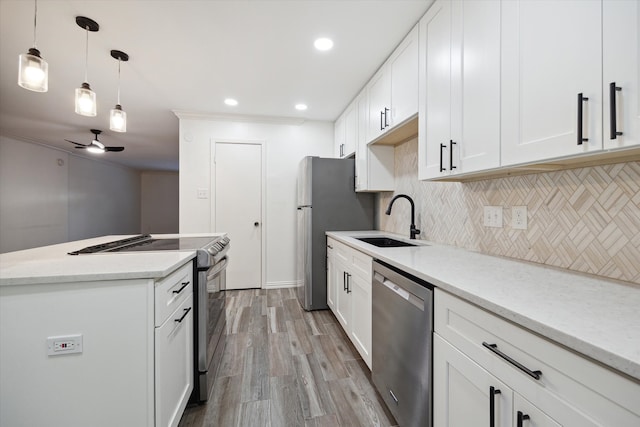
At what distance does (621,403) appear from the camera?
1.67ft

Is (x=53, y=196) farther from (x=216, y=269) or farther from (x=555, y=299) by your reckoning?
(x=555, y=299)

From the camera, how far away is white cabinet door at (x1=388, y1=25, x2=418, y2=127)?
1.85 meters

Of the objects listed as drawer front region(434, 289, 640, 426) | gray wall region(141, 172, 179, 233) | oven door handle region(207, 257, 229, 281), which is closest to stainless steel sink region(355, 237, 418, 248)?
oven door handle region(207, 257, 229, 281)

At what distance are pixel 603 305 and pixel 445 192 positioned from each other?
135 centimetres

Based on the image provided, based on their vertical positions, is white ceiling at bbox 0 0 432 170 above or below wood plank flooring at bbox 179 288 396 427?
above

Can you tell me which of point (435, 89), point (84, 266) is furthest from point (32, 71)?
point (435, 89)

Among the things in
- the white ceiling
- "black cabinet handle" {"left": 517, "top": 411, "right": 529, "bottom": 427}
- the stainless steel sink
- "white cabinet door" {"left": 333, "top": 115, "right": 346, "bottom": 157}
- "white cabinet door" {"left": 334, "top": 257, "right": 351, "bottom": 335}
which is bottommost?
"white cabinet door" {"left": 334, "top": 257, "right": 351, "bottom": 335}

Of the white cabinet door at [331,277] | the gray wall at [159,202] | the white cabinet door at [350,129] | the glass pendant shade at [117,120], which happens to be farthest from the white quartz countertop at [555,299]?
the gray wall at [159,202]

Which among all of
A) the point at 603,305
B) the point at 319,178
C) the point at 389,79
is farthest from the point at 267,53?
the point at 603,305

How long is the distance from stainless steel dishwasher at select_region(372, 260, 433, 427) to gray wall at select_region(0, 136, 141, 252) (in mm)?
6209

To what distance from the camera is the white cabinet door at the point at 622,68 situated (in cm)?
75

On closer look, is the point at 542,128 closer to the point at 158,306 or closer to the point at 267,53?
the point at 158,306

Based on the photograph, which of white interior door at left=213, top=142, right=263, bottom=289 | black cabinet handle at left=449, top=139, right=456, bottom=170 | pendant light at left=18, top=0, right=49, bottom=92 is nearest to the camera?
pendant light at left=18, top=0, right=49, bottom=92

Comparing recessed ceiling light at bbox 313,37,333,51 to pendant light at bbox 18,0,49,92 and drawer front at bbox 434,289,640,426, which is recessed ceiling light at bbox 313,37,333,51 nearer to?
pendant light at bbox 18,0,49,92
